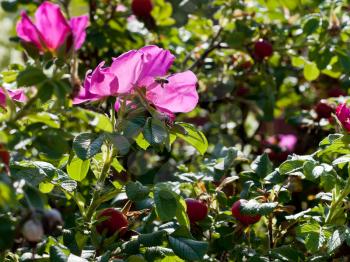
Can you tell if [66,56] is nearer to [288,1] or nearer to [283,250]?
[283,250]

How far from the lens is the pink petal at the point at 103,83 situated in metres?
0.99

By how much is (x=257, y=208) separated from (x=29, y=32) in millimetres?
507

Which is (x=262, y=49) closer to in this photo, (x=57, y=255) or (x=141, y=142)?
(x=141, y=142)

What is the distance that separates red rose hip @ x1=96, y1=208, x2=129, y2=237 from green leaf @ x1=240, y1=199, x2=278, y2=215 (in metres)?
0.21

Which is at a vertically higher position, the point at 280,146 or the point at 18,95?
the point at 18,95

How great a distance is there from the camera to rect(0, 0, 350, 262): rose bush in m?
0.88

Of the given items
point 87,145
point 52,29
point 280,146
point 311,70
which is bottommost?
point 280,146

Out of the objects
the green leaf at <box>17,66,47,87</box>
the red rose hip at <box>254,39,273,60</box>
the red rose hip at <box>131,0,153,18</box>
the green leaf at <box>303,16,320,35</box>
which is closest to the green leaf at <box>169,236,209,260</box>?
the green leaf at <box>17,66,47,87</box>

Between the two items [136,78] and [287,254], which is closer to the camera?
[136,78]

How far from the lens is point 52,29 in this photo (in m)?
0.87

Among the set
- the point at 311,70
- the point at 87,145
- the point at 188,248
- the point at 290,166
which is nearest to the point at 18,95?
the point at 87,145

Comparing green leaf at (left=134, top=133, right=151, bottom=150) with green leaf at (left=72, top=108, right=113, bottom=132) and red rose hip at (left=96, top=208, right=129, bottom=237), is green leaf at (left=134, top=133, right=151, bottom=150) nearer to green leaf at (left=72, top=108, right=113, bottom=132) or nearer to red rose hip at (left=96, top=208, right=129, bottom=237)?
red rose hip at (left=96, top=208, right=129, bottom=237)

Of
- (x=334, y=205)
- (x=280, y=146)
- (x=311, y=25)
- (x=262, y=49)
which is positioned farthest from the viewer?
(x=280, y=146)

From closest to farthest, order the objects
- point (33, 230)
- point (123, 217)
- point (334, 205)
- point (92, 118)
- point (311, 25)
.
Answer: point (33, 230) < point (92, 118) < point (123, 217) < point (334, 205) < point (311, 25)
